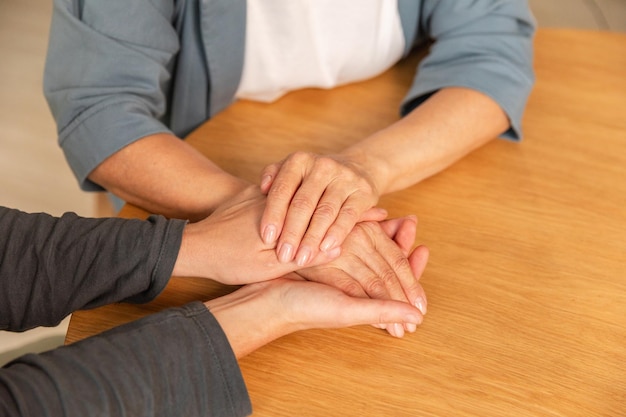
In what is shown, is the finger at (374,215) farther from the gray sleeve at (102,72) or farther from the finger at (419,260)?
the gray sleeve at (102,72)

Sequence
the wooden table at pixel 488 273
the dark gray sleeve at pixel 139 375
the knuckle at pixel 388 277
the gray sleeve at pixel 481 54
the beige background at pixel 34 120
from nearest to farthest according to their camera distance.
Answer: the dark gray sleeve at pixel 139 375, the wooden table at pixel 488 273, the knuckle at pixel 388 277, the gray sleeve at pixel 481 54, the beige background at pixel 34 120

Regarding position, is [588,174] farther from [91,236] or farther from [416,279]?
[91,236]

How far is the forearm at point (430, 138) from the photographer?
3.05 feet

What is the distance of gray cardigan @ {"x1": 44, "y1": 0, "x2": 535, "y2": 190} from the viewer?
901 millimetres

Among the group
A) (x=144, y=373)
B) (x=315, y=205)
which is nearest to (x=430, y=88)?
(x=315, y=205)

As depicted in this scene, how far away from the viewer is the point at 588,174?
3.20ft

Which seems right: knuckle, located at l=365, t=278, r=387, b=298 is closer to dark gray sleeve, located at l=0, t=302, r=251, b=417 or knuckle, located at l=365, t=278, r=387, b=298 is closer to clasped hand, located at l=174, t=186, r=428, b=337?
clasped hand, located at l=174, t=186, r=428, b=337

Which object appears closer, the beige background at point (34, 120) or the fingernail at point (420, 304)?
the fingernail at point (420, 304)

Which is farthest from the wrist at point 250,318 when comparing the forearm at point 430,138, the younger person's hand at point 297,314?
the forearm at point 430,138

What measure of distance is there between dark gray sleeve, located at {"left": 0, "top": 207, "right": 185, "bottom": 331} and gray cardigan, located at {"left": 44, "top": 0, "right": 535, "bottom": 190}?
157 millimetres

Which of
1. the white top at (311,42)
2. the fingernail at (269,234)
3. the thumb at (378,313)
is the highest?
the white top at (311,42)

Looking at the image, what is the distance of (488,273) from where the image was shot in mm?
831

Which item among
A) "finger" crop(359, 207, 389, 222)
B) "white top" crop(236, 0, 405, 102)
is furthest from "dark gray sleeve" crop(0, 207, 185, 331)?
"white top" crop(236, 0, 405, 102)

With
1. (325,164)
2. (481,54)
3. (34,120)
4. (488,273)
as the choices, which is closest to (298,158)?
(325,164)
